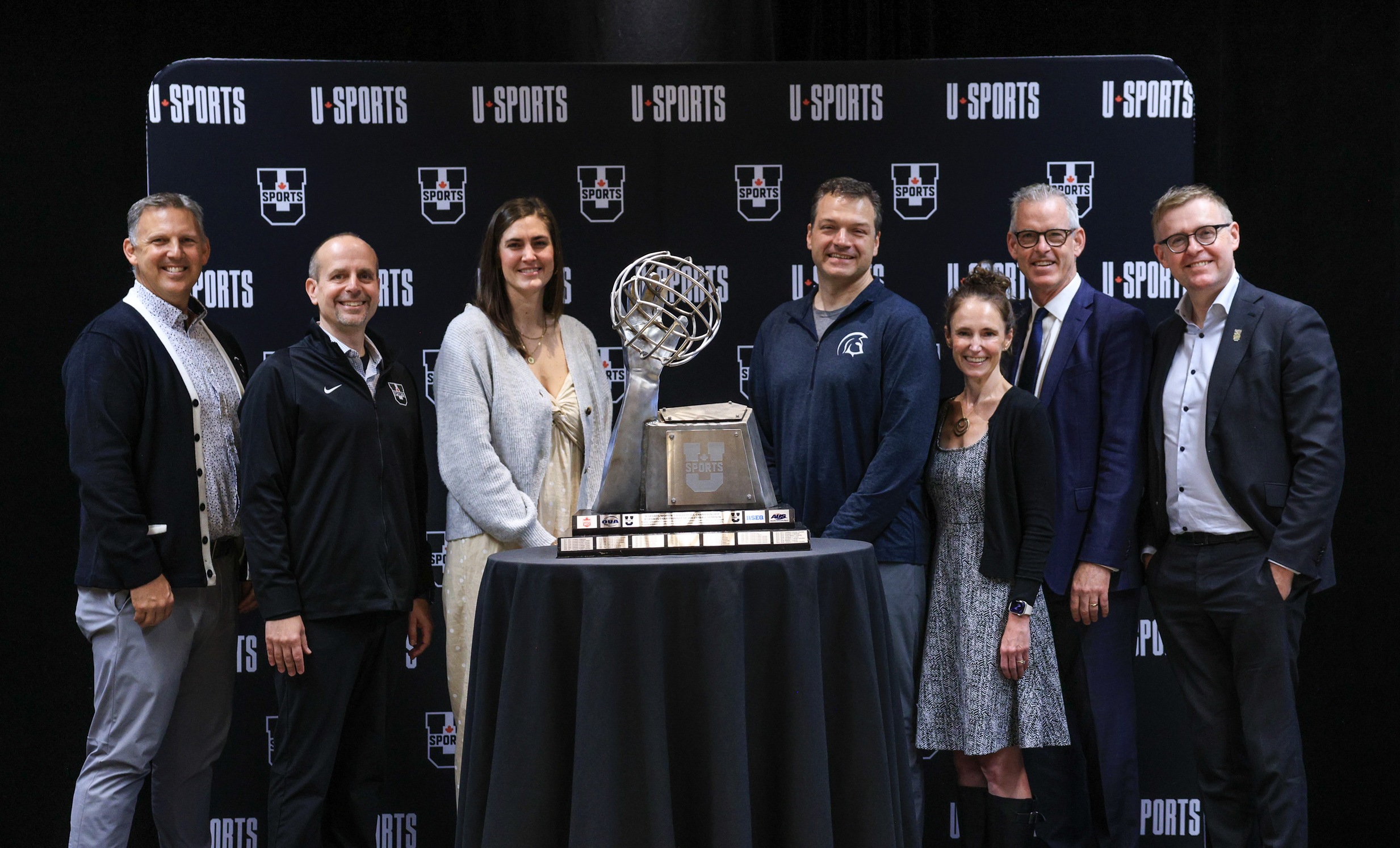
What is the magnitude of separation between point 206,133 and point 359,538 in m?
1.72

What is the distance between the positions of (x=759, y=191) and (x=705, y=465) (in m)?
1.90

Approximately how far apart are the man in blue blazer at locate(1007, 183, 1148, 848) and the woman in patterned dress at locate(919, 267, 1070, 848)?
0.77 feet

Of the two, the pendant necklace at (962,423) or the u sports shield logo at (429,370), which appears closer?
the pendant necklace at (962,423)

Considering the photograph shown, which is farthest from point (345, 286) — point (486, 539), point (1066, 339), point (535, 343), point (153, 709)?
point (1066, 339)

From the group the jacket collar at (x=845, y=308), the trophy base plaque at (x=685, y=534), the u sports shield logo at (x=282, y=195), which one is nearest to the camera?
the trophy base plaque at (x=685, y=534)

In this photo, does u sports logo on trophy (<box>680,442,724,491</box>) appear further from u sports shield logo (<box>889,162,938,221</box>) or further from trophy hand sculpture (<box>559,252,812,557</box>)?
u sports shield logo (<box>889,162,938,221</box>)

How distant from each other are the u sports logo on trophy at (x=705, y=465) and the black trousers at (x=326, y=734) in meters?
1.24

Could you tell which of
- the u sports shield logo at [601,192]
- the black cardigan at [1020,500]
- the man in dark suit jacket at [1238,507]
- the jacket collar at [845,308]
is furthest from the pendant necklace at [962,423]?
the u sports shield logo at [601,192]

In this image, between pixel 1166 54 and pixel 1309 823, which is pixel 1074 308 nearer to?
pixel 1166 54

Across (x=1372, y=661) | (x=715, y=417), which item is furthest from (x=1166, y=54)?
(x=715, y=417)

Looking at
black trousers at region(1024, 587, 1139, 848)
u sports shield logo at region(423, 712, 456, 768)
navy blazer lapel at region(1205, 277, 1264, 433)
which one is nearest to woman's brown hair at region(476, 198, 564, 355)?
u sports shield logo at region(423, 712, 456, 768)

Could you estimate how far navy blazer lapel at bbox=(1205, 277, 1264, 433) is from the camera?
10.1 feet

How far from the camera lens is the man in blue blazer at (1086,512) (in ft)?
10.6

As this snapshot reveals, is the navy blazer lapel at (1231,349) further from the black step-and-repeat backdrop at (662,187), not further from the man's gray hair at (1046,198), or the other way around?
the black step-and-repeat backdrop at (662,187)
